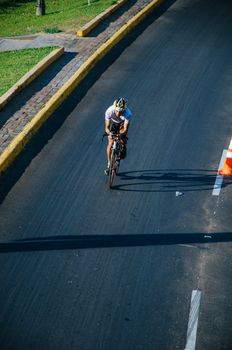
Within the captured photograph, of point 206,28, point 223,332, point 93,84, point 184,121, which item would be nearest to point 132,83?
point 93,84

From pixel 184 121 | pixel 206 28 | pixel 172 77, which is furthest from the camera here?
pixel 206 28

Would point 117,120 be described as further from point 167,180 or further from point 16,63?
point 16,63

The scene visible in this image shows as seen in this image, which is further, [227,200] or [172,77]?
[172,77]

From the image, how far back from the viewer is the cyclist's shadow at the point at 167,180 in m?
11.9

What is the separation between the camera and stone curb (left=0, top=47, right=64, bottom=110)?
49.1 ft

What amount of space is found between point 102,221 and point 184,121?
4.74 m

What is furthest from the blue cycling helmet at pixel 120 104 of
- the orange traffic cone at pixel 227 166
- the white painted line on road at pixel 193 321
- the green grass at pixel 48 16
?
the green grass at pixel 48 16

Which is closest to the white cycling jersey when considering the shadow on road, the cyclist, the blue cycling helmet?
the cyclist

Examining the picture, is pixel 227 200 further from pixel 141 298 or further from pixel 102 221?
pixel 141 298

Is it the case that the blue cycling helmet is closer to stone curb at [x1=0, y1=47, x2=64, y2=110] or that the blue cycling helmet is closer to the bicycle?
the bicycle

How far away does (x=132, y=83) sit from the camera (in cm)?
1644

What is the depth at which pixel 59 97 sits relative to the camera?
15.2 metres

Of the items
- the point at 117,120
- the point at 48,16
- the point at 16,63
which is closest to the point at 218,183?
the point at 117,120

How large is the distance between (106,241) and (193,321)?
2.38 metres
